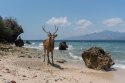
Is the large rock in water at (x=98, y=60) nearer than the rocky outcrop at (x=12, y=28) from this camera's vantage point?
Yes

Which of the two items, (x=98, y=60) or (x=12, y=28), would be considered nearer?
(x=98, y=60)

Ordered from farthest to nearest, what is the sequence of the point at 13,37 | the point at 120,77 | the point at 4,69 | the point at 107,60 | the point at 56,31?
1. the point at 13,37
2. the point at 107,60
3. the point at 56,31
4. the point at 120,77
5. the point at 4,69

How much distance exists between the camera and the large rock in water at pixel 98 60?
20.5 m

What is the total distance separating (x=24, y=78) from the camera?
13.0 meters

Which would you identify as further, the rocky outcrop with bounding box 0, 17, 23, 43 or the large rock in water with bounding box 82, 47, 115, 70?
the rocky outcrop with bounding box 0, 17, 23, 43

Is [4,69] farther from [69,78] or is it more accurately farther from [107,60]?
[107,60]

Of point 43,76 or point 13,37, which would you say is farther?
point 13,37

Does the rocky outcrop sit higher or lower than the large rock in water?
higher

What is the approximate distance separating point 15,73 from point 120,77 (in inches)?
257

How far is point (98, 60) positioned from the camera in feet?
68.0

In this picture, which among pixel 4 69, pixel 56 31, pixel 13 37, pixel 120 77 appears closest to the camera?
pixel 4 69

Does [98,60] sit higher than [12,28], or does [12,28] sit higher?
[12,28]

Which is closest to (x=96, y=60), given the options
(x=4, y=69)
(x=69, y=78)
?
A: (x=69, y=78)

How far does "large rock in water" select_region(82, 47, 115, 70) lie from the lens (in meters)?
20.5
